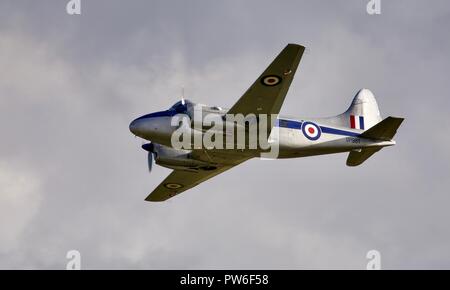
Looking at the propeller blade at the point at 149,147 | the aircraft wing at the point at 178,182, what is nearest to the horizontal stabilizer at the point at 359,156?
the aircraft wing at the point at 178,182

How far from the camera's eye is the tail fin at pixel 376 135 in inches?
1656

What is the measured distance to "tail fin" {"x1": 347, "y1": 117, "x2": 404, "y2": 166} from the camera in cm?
4206

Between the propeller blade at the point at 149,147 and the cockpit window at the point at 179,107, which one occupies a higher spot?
the cockpit window at the point at 179,107

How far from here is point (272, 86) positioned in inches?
1496

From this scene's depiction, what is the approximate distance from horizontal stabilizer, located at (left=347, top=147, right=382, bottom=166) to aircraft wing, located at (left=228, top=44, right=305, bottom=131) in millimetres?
7046

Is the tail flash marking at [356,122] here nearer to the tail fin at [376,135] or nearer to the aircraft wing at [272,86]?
the tail fin at [376,135]

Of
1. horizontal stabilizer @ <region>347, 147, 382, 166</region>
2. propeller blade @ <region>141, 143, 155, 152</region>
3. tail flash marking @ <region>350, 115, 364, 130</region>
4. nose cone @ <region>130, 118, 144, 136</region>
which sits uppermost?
tail flash marking @ <region>350, 115, 364, 130</region>

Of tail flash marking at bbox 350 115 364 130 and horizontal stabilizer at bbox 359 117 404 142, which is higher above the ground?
tail flash marking at bbox 350 115 364 130

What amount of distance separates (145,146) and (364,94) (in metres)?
14.6

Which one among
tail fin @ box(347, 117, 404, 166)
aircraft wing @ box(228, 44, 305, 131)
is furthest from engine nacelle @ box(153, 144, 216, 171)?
tail fin @ box(347, 117, 404, 166)

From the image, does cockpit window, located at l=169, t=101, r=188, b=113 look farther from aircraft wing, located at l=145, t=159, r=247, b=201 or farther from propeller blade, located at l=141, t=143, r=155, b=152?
aircraft wing, located at l=145, t=159, r=247, b=201

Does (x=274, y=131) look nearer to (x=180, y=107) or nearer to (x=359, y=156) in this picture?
(x=180, y=107)
